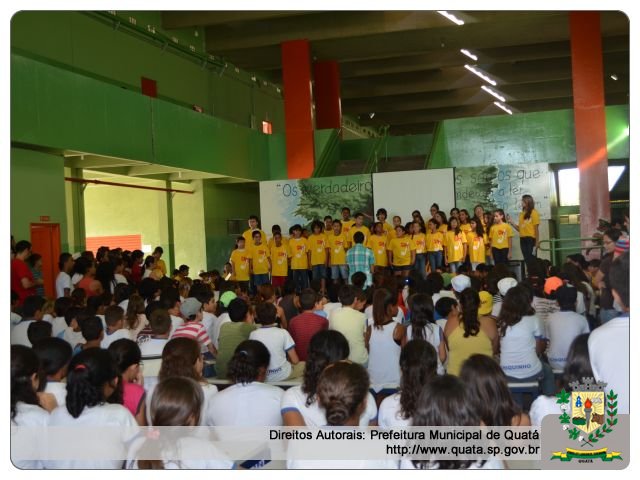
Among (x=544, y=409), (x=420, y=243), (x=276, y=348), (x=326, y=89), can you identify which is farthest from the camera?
(x=326, y=89)

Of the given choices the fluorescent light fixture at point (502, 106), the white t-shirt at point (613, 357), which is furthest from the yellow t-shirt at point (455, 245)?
the fluorescent light fixture at point (502, 106)

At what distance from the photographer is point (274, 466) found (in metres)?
3.61

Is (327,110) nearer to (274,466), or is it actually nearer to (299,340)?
(299,340)

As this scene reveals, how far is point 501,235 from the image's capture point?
12227 millimetres

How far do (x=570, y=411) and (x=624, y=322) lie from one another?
0.52 m

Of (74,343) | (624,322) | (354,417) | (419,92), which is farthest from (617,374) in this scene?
(419,92)

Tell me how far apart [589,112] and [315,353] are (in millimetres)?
12751

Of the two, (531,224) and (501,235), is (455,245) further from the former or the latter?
(531,224)

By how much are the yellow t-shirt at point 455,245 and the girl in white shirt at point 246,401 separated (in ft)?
27.9

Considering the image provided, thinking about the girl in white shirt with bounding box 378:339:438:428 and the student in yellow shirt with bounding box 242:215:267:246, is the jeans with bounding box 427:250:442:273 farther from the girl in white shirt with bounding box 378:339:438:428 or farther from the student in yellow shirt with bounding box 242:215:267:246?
the girl in white shirt with bounding box 378:339:438:428

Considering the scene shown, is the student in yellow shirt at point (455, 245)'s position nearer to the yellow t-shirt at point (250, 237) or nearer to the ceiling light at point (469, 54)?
the yellow t-shirt at point (250, 237)

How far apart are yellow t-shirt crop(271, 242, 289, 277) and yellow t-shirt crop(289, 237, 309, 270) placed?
130mm

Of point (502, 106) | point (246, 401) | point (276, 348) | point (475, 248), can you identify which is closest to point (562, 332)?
point (276, 348)

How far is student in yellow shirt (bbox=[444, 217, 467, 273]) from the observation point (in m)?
12.2
